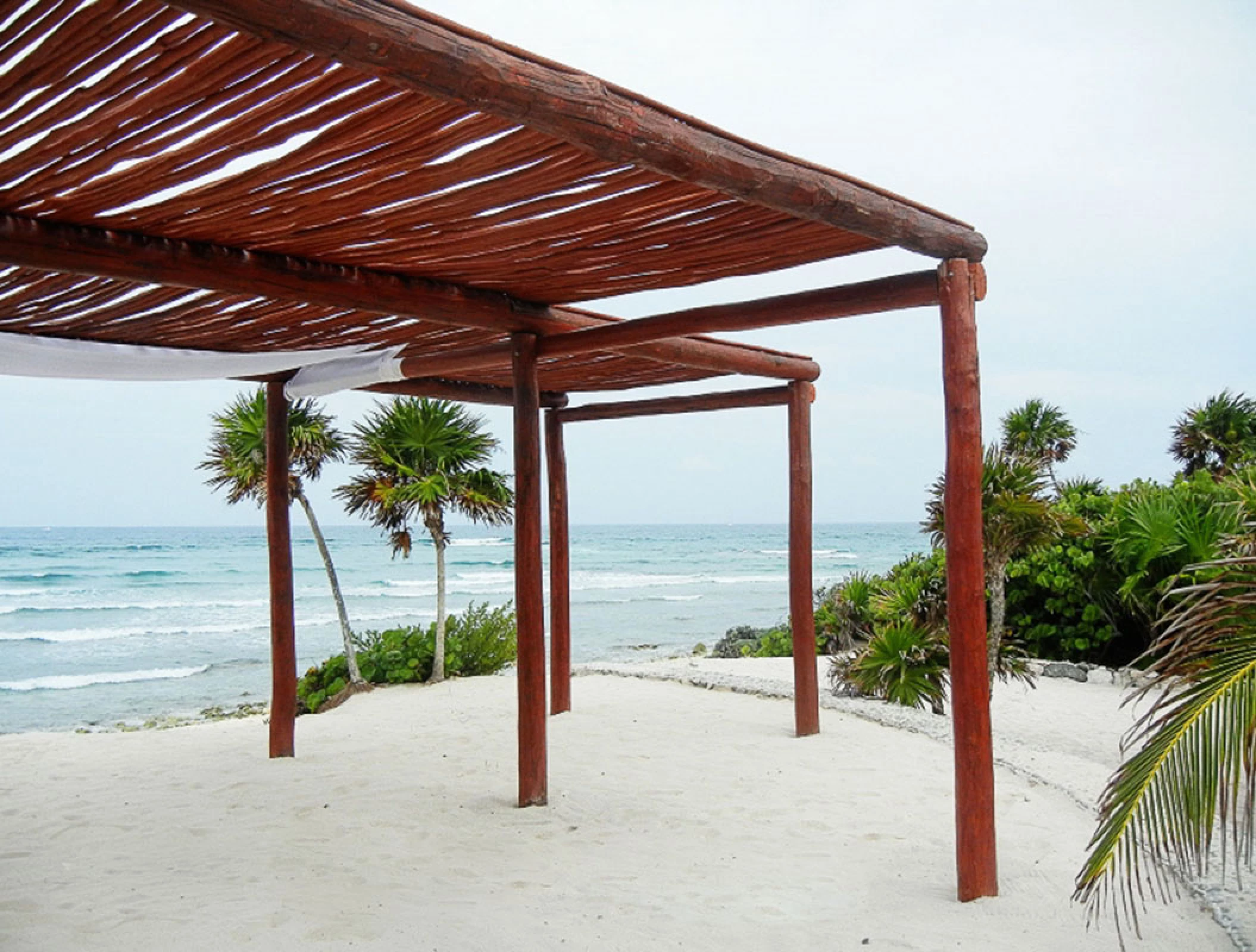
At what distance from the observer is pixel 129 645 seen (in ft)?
77.2

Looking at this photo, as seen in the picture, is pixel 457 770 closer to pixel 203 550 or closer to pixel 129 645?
pixel 129 645

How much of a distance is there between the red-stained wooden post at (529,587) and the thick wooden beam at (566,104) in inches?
80.1

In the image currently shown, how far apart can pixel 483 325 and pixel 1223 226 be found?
105ft

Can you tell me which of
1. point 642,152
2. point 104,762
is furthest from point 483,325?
point 104,762

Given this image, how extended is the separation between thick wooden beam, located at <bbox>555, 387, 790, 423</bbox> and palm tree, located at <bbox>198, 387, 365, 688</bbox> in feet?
9.89

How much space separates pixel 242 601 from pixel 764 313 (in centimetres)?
2971

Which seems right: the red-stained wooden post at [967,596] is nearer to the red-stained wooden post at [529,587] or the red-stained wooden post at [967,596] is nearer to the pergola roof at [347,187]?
the pergola roof at [347,187]

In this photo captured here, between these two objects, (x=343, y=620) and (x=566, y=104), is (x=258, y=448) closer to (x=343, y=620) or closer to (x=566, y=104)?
(x=343, y=620)

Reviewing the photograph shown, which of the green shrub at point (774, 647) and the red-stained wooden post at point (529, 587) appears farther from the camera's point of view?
the green shrub at point (774, 647)

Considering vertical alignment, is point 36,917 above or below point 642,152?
below

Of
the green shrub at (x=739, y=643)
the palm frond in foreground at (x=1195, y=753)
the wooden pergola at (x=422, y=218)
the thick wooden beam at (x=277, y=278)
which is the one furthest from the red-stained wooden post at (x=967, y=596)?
the green shrub at (x=739, y=643)

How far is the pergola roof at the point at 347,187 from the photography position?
233 cm

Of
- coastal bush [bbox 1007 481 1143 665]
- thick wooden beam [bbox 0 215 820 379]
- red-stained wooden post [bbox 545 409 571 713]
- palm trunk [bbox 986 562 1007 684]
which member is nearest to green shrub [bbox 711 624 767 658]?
coastal bush [bbox 1007 481 1143 665]

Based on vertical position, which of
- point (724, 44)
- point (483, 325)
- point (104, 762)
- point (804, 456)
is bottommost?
point (104, 762)
